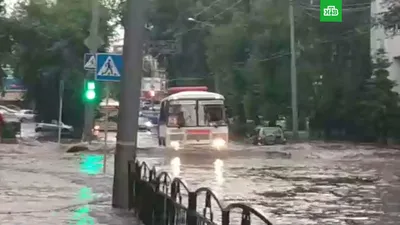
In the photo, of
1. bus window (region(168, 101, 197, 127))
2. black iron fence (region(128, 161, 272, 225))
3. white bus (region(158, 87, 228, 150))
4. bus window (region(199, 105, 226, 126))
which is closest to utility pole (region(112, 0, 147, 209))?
black iron fence (region(128, 161, 272, 225))

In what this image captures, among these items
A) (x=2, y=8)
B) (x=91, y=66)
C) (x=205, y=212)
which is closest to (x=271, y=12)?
(x=2, y=8)

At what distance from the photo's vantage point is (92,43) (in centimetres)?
3036

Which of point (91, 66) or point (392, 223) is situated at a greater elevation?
point (91, 66)

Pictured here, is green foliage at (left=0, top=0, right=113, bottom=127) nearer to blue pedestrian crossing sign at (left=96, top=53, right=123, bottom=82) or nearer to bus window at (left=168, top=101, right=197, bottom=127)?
bus window at (left=168, top=101, right=197, bottom=127)

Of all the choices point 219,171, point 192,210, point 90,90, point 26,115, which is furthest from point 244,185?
point 26,115

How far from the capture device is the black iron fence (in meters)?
6.84

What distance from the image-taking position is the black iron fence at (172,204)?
6836mm

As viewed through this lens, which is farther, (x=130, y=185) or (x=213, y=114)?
(x=213, y=114)

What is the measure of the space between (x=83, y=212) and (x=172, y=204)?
4302 mm

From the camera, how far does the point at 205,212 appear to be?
809 cm

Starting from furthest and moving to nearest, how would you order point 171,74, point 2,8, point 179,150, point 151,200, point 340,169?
point 171,74
point 2,8
point 179,150
point 340,169
point 151,200

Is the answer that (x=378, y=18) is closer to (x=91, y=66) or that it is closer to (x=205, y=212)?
(x=91, y=66)

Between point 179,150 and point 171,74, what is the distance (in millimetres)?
51324

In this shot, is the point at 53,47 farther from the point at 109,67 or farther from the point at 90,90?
the point at 109,67
